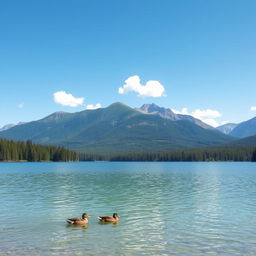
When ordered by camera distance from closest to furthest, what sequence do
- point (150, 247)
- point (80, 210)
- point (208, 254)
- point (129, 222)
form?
1. point (208, 254)
2. point (150, 247)
3. point (129, 222)
4. point (80, 210)

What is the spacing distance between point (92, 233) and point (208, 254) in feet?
33.8

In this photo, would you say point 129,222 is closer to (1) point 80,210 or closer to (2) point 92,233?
(2) point 92,233

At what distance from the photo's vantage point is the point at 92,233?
2722cm

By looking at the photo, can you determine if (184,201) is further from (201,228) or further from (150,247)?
(150,247)

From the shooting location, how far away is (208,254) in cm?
2111

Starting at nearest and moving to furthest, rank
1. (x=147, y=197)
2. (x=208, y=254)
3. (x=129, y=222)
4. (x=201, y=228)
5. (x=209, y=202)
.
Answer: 1. (x=208, y=254)
2. (x=201, y=228)
3. (x=129, y=222)
4. (x=209, y=202)
5. (x=147, y=197)

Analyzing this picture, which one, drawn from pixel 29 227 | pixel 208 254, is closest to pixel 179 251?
pixel 208 254

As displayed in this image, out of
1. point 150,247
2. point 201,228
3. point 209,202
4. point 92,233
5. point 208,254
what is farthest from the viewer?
point 209,202

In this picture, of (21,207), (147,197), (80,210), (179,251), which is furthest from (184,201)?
(179,251)

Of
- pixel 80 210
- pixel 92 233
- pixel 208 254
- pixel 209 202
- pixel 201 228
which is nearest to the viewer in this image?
pixel 208 254

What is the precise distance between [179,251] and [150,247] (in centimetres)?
216

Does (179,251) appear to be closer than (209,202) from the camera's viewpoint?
Yes

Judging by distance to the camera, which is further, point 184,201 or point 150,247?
point 184,201

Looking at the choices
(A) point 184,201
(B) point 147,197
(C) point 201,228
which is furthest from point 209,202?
(C) point 201,228
